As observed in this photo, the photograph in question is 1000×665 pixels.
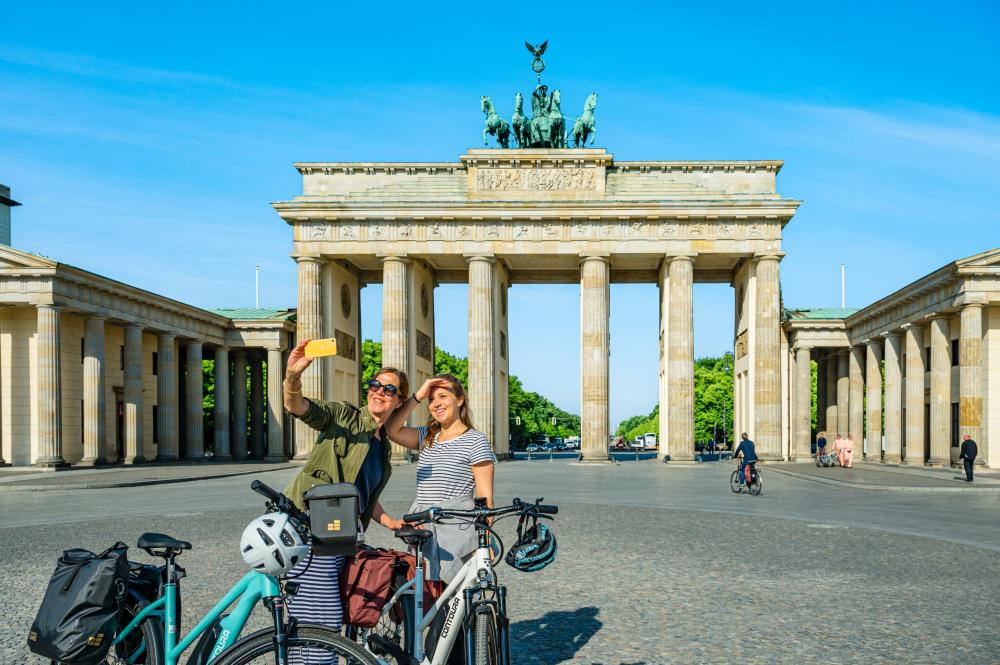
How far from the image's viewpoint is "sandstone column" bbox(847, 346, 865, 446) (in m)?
58.1

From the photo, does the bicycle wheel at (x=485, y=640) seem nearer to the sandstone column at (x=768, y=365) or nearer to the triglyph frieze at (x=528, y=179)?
the sandstone column at (x=768, y=365)

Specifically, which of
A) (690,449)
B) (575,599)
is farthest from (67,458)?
(575,599)

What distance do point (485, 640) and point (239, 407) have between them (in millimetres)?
61891

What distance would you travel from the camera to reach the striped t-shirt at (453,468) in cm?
670

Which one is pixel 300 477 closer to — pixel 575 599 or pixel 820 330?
pixel 575 599

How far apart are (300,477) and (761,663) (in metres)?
3.74

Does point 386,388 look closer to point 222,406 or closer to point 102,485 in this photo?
point 102,485

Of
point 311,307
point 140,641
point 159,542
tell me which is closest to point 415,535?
point 159,542


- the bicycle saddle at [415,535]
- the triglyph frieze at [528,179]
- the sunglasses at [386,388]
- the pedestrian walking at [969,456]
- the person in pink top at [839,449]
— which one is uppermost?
the triglyph frieze at [528,179]

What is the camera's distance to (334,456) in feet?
21.0

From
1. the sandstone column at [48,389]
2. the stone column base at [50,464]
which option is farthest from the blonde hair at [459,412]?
the sandstone column at [48,389]

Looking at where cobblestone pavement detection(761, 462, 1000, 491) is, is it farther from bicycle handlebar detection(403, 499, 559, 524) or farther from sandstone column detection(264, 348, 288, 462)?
sandstone column detection(264, 348, 288, 462)

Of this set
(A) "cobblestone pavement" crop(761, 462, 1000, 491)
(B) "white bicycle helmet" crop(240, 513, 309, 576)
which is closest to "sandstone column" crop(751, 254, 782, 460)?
(A) "cobblestone pavement" crop(761, 462, 1000, 491)

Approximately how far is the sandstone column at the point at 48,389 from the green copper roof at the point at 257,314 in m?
20.8
